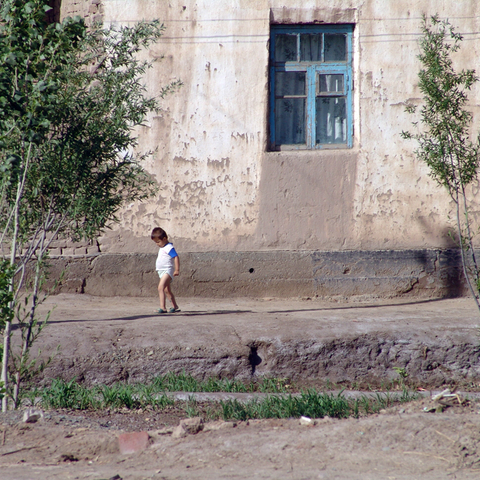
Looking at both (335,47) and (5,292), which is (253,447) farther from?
(335,47)

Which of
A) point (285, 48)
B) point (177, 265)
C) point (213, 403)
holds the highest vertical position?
point (285, 48)

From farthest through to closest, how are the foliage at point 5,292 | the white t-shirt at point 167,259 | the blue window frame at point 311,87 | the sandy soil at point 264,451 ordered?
the blue window frame at point 311,87
the white t-shirt at point 167,259
the foliage at point 5,292
the sandy soil at point 264,451

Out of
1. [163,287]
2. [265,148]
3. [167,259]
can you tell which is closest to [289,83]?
[265,148]

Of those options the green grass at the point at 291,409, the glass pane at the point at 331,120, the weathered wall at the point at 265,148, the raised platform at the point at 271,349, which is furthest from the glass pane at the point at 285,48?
the green grass at the point at 291,409

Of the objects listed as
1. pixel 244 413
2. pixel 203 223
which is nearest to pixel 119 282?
pixel 203 223

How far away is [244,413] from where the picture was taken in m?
3.82

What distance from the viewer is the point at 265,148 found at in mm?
7617

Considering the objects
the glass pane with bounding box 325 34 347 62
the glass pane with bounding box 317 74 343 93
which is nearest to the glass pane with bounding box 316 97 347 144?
the glass pane with bounding box 317 74 343 93

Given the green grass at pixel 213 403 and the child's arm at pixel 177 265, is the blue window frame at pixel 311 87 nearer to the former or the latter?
the child's arm at pixel 177 265

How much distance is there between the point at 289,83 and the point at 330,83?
0.59 m

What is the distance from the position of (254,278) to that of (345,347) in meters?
2.58

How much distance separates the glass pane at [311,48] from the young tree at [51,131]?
3.84m

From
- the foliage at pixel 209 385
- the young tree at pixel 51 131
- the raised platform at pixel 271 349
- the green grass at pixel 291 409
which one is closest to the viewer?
the young tree at pixel 51 131

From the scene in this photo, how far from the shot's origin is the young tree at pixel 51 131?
11.5 feet
